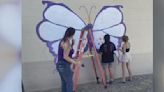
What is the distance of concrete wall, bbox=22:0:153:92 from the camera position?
9039mm

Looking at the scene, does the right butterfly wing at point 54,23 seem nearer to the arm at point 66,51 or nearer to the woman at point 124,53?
the woman at point 124,53

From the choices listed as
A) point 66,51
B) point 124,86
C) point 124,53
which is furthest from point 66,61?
point 124,53

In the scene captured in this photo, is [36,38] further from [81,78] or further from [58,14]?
[81,78]

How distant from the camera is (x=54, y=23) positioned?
9508mm

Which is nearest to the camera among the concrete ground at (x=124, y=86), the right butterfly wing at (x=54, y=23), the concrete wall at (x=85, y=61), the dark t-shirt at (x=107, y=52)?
the concrete wall at (x=85, y=61)

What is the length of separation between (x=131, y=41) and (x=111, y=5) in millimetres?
1441

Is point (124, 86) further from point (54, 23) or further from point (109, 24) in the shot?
point (54, 23)

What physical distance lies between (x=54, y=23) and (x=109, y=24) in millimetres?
1938

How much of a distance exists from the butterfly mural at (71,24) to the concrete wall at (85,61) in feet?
0.51

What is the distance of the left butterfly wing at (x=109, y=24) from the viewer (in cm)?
1016

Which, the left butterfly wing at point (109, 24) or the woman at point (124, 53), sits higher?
the left butterfly wing at point (109, 24)

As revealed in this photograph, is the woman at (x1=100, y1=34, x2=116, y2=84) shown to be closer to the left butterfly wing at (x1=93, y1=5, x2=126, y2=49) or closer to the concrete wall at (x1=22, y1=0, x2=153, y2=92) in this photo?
the left butterfly wing at (x1=93, y1=5, x2=126, y2=49)

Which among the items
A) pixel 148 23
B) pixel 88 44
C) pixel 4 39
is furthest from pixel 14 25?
pixel 148 23

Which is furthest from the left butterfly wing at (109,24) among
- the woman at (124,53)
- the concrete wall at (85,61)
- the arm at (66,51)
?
the arm at (66,51)
